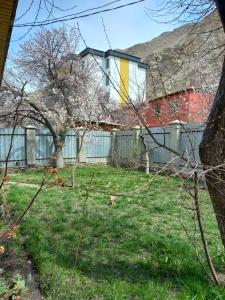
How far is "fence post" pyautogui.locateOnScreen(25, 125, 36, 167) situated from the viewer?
15828 millimetres

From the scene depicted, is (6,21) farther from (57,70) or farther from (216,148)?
(57,70)

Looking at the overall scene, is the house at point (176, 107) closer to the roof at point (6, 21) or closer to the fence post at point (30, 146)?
the roof at point (6, 21)

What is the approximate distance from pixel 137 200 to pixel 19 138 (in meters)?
9.66

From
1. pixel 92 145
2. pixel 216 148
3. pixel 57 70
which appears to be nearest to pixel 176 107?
pixel 216 148

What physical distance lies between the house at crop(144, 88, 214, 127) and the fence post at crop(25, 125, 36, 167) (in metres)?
5.44

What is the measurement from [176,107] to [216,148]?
1.32 m

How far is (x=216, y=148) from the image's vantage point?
2.90 metres

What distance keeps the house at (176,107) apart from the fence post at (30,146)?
→ 5444 millimetres

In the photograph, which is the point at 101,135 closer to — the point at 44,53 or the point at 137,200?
the point at 44,53

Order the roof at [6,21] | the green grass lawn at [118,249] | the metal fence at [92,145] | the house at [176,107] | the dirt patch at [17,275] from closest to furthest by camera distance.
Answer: the roof at [6,21] < the dirt patch at [17,275] < the green grass lawn at [118,249] < the house at [176,107] < the metal fence at [92,145]

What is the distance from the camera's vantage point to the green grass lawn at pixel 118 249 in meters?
3.18

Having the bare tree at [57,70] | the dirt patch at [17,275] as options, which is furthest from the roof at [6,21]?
the bare tree at [57,70]

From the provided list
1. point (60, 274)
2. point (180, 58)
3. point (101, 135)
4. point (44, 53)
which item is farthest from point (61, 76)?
point (60, 274)

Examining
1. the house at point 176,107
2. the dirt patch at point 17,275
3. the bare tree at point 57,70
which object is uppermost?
the bare tree at point 57,70
